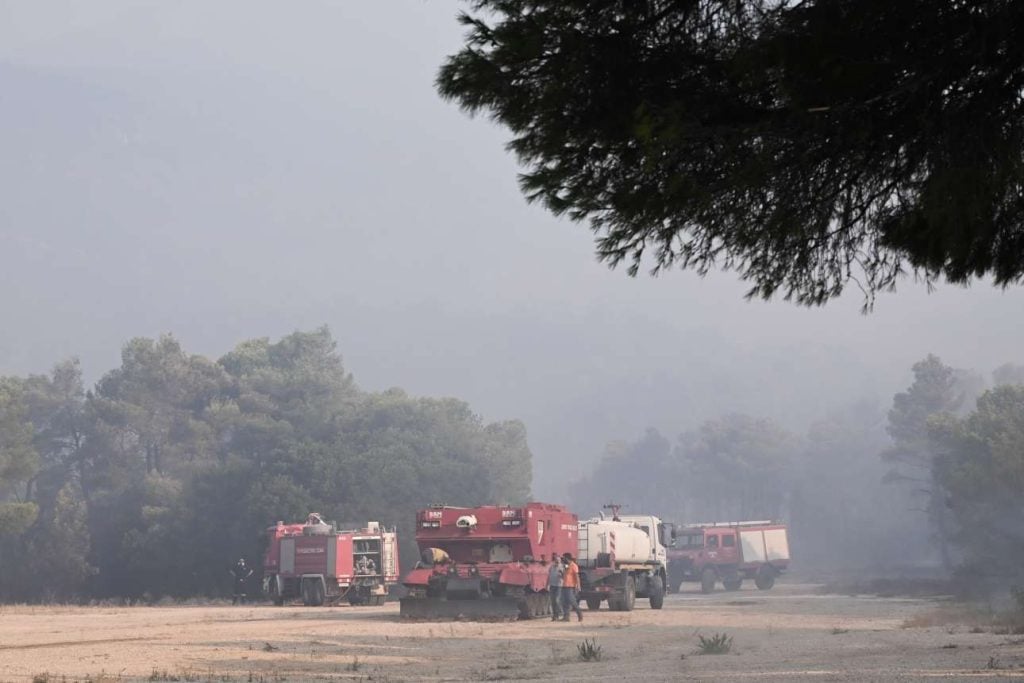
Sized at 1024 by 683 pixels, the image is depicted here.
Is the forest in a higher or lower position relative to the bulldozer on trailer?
higher

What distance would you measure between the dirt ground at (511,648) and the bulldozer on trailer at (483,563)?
3.02ft

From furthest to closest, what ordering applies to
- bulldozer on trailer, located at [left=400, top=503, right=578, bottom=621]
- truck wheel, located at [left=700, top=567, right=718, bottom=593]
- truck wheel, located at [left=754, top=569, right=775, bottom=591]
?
1. truck wheel, located at [left=754, top=569, right=775, bottom=591]
2. truck wheel, located at [left=700, top=567, right=718, bottom=593]
3. bulldozer on trailer, located at [left=400, top=503, right=578, bottom=621]

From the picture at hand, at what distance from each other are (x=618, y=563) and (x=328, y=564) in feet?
37.2

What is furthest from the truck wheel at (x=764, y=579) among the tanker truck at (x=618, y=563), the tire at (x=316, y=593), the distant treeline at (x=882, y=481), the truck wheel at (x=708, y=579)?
the tire at (x=316, y=593)

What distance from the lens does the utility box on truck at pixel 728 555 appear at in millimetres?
55062

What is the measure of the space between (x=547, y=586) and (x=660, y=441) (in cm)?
16388

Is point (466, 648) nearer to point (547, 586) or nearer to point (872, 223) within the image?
point (547, 586)

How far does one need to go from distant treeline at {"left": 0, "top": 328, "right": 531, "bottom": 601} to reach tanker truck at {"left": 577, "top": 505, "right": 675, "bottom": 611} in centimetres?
3092

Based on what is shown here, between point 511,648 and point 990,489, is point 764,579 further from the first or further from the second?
point 511,648

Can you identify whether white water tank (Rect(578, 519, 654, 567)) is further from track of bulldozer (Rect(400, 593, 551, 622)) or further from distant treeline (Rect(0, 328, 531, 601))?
distant treeline (Rect(0, 328, 531, 601))

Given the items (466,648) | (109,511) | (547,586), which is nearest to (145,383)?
(109,511)

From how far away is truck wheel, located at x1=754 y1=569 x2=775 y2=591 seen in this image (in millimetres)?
55812

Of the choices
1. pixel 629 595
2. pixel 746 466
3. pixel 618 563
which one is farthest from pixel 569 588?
pixel 746 466

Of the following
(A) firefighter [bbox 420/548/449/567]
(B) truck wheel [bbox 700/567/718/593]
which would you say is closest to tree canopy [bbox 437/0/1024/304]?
(A) firefighter [bbox 420/548/449/567]
